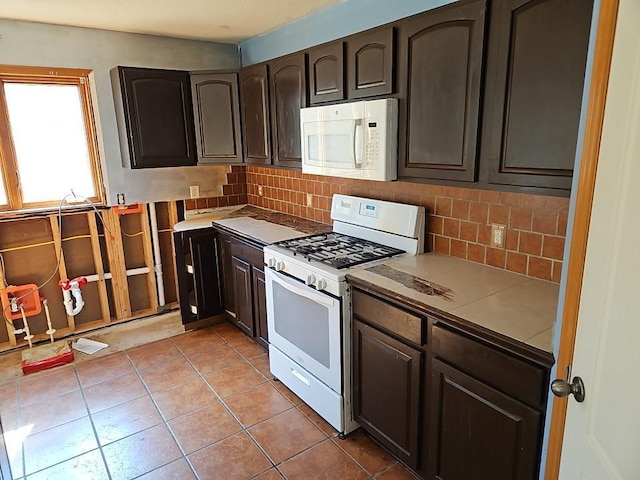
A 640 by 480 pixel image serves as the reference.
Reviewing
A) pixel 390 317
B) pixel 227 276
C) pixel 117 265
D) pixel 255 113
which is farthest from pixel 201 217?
pixel 390 317

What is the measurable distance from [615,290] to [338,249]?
171 cm

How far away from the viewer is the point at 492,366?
4.84ft

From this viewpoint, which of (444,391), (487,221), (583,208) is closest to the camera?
(583,208)

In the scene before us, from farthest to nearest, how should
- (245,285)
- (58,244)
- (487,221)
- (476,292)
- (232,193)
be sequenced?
1. (232,193)
2. (58,244)
3. (245,285)
4. (487,221)
5. (476,292)

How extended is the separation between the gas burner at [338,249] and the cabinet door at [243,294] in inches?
22.4

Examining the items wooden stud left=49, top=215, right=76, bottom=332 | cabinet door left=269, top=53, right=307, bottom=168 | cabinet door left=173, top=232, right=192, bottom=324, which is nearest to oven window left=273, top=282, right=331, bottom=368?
cabinet door left=269, top=53, right=307, bottom=168

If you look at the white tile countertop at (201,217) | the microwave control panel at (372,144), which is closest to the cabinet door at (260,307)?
the white tile countertop at (201,217)

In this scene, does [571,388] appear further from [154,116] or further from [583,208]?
[154,116]

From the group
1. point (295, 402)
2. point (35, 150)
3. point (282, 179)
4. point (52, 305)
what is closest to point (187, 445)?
point (295, 402)

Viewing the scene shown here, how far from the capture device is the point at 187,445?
2252 millimetres

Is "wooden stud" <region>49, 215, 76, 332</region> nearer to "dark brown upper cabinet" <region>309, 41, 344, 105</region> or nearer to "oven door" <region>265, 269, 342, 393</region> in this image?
"oven door" <region>265, 269, 342, 393</region>

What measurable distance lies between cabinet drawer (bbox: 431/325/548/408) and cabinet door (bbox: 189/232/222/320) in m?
2.26

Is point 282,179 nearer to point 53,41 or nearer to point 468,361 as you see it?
point 53,41

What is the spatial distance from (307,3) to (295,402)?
2524mm
